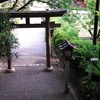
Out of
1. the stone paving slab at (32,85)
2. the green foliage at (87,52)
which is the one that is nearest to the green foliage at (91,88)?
the green foliage at (87,52)

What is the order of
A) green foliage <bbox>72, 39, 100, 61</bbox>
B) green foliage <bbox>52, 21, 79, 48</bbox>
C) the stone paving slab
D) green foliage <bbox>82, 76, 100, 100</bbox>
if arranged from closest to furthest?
green foliage <bbox>82, 76, 100, 100</bbox> < green foliage <bbox>72, 39, 100, 61</bbox> < the stone paving slab < green foliage <bbox>52, 21, 79, 48</bbox>

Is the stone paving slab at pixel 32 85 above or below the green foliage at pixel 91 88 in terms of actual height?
below

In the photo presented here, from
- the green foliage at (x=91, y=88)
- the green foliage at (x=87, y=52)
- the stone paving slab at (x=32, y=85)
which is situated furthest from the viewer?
the stone paving slab at (x=32, y=85)

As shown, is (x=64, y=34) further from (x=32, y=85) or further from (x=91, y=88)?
(x=91, y=88)

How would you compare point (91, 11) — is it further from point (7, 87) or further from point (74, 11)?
point (7, 87)

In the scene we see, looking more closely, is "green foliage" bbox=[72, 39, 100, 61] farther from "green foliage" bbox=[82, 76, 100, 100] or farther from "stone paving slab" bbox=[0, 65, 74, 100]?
"stone paving slab" bbox=[0, 65, 74, 100]

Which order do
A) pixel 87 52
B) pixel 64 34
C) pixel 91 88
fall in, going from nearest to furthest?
pixel 91 88 → pixel 87 52 → pixel 64 34

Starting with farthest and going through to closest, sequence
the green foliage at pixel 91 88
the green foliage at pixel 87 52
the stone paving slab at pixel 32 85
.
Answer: the stone paving slab at pixel 32 85 < the green foliage at pixel 87 52 < the green foliage at pixel 91 88

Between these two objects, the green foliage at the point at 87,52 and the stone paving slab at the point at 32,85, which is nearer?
the green foliage at the point at 87,52

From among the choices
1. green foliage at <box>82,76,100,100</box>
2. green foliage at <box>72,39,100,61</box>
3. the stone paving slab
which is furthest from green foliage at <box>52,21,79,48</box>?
green foliage at <box>82,76,100,100</box>

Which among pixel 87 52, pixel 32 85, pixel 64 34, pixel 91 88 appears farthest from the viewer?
pixel 64 34

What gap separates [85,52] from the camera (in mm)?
4508

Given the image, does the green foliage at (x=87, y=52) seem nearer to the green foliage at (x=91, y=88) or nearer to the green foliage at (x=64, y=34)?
the green foliage at (x=91, y=88)

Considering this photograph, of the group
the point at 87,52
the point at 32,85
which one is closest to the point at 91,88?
the point at 87,52
